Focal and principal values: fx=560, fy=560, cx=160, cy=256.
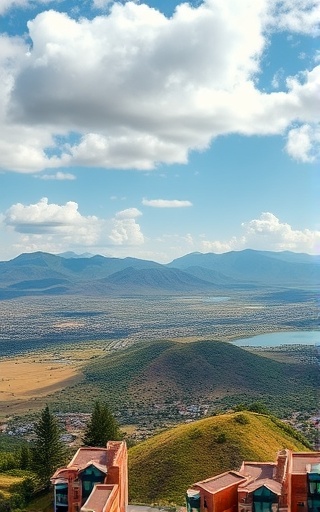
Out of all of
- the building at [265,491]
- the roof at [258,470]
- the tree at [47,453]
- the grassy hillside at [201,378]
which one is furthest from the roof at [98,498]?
the grassy hillside at [201,378]

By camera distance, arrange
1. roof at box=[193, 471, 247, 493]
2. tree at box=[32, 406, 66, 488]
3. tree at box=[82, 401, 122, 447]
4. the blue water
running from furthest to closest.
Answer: the blue water → tree at box=[82, 401, 122, 447] → tree at box=[32, 406, 66, 488] → roof at box=[193, 471, 247, 493]

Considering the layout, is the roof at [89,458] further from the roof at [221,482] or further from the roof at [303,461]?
the roof at [303,461]

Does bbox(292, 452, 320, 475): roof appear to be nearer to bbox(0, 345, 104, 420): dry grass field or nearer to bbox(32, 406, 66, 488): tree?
bbox(32, 406, 66, 488): tree

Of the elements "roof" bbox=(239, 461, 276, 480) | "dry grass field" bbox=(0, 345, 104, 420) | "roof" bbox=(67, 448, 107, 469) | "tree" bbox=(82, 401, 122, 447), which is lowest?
"dry grass field" bbox=(0, 345, 104, 420)

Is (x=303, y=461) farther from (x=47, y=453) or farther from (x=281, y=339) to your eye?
(x=281, y=339)

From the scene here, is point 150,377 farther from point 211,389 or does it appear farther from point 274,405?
point 274,405

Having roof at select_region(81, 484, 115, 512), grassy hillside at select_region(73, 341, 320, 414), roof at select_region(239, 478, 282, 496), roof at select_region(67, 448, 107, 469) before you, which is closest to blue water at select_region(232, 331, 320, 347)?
grassy hillside at select_region(73, 341, 320, 414)

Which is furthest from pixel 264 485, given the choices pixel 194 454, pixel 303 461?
pixel 194 454
